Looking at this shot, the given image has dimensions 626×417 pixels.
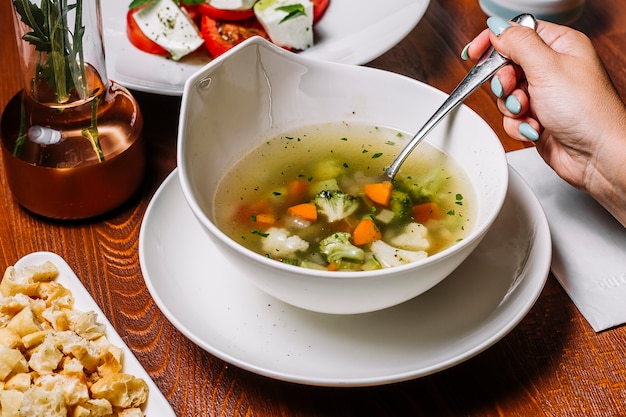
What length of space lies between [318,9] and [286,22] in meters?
0.21

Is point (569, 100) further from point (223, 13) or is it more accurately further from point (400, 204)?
point (223, 13)

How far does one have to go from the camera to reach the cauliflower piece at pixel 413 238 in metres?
1.32

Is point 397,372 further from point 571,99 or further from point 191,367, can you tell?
point 571,99

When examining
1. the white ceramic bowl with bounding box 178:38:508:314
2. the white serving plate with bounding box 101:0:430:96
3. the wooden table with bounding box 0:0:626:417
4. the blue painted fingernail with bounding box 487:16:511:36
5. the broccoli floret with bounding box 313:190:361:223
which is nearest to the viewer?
the white ceramic bowl with bounding box 178:38:508:314

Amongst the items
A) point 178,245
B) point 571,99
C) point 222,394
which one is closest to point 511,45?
point 571,99

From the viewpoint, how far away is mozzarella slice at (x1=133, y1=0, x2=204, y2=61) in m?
1.87

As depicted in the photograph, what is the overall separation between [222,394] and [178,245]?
0.28 m

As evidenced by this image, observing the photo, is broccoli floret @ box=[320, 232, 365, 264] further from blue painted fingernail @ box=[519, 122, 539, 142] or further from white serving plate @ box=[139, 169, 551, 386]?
blue painted fingernail @ box=[519, 122, 539, 142]

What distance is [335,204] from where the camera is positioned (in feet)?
4.52

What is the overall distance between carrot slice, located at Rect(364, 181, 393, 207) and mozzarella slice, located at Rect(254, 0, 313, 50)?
2.02 feet

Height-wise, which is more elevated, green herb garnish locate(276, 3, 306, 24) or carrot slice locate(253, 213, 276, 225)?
green herb garnish locate(276, 3, 306, 24)

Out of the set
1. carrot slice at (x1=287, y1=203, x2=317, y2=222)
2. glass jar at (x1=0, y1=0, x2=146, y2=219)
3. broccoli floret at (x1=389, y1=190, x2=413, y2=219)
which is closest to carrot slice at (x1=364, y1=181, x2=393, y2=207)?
broccoli floret at (x1=389, y1=190, x2=413, y2=219)

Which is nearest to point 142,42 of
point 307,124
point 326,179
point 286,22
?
point 286,22

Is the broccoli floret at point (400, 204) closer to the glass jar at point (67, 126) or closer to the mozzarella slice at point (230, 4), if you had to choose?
the glass jar at point (67, 126)
